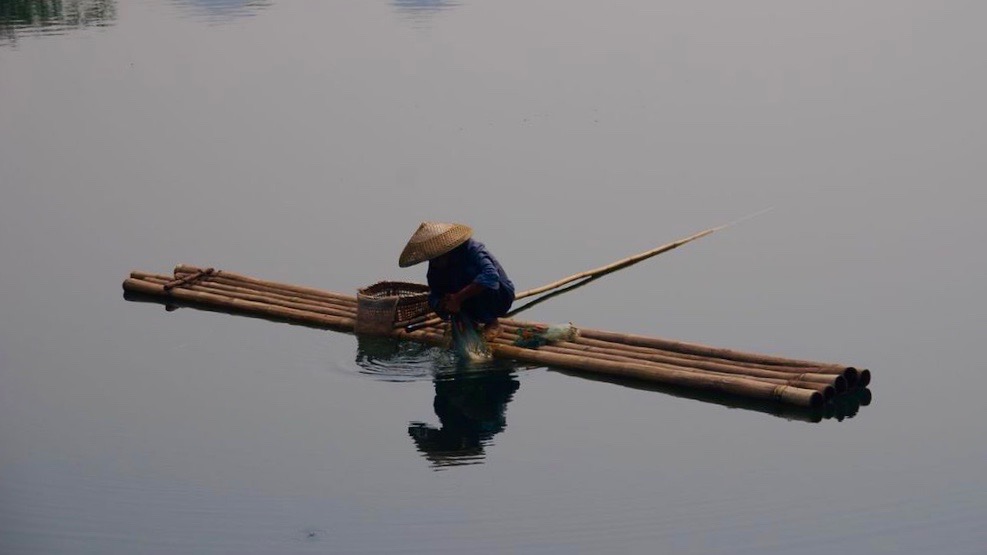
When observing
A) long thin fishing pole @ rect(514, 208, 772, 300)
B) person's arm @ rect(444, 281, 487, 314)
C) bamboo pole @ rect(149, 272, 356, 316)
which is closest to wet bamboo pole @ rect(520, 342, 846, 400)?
person's arm @ rect(444, 281, 487, 314)

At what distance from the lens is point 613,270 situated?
10766 mm

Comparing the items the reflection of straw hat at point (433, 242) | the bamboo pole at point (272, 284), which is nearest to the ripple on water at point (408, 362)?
the reflection of straw hat at point (433, 242)

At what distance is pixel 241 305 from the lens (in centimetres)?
1039

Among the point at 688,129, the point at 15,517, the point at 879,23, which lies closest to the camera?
the point at 15,517

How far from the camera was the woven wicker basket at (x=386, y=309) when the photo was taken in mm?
9656

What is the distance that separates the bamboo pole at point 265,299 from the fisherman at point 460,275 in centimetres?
95

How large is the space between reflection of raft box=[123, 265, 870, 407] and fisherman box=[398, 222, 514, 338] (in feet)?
0.71

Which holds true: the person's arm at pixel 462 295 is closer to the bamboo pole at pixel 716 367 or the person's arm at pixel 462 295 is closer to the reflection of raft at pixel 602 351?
the reflection of raft at pixel 602 351

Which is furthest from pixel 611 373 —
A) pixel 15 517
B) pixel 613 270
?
pixel 15 517

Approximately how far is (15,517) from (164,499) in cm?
67

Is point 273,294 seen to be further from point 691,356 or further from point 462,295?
point 691,356

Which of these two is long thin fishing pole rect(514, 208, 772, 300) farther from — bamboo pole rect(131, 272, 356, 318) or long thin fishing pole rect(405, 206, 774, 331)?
bamboo pole rect(131, 272, 356, 318)

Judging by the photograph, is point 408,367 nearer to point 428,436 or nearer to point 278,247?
point 428,436

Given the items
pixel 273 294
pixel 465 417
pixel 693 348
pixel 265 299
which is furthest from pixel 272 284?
pixel 693 348
